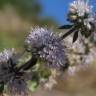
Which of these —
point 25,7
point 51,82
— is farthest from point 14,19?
point 51,82

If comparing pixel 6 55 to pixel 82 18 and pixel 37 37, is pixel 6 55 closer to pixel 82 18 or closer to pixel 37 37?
pixel 37 37

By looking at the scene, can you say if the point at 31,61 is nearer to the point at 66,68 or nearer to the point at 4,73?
the point at 4,73

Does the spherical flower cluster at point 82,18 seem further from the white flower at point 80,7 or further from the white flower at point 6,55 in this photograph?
the white flower at point 6,55

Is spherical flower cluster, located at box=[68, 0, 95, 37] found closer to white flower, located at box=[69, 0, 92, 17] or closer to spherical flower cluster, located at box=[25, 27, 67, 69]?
white flower, located at box=[69, 0, 92, 17]

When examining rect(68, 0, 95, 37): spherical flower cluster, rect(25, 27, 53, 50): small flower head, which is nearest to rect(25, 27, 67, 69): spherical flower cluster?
rect(25, 27, 53, 50): small flower head

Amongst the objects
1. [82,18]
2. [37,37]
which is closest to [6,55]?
[37,37]

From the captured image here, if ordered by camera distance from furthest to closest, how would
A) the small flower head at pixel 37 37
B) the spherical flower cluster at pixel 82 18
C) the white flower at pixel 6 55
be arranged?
the white flower at pixel 6 55
the small flower head at pixel 37 37
the spherical flower cluster at pixel 82 18

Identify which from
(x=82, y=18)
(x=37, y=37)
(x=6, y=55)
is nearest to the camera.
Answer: (x=82, y=18)

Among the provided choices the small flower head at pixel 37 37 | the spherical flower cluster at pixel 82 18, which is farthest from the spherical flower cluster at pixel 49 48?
the spherical flower cluster at pixel 82 18
